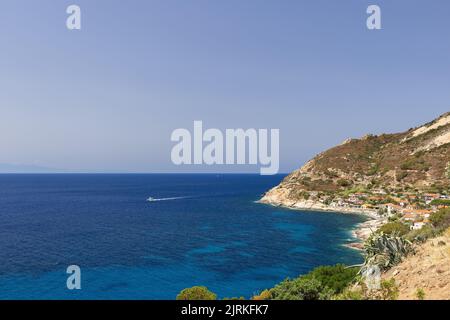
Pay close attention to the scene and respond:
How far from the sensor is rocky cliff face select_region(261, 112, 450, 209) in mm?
96375

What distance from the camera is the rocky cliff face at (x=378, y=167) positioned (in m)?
96.4

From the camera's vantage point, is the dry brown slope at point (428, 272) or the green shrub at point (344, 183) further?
the green shrub at point (344, 183)

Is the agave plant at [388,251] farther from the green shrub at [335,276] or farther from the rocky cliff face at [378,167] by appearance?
the rocky cliff face at [378,167]

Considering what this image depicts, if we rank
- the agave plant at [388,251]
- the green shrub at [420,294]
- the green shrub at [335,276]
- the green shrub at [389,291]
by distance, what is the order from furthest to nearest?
the green shrub at [335,276], the agave plant at [388,251], the green shrub at [389,291], the green shrub at [420,294]

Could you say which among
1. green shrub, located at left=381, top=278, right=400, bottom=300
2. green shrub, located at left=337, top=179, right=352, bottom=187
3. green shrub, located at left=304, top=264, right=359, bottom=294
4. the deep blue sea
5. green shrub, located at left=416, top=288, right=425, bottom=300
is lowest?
the deep blue sea

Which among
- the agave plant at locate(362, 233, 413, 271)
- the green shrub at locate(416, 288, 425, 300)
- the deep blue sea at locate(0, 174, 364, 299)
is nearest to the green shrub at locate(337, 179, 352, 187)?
the deep blue sea at locate(0, 174, 364, 299)

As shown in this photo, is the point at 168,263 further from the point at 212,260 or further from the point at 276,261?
the point at 276,261

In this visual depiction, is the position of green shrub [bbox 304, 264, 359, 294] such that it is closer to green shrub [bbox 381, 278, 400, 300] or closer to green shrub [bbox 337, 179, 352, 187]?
green shrub [bbox 381, 278, 400, 300]

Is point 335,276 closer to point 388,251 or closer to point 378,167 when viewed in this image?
point 388,251

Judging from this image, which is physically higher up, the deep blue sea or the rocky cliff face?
the rocky cliff face

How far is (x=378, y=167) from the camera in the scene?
11456 centimetres

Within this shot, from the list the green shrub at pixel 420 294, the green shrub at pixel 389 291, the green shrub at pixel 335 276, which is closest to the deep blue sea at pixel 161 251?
the green shrub at pixel 335 276
